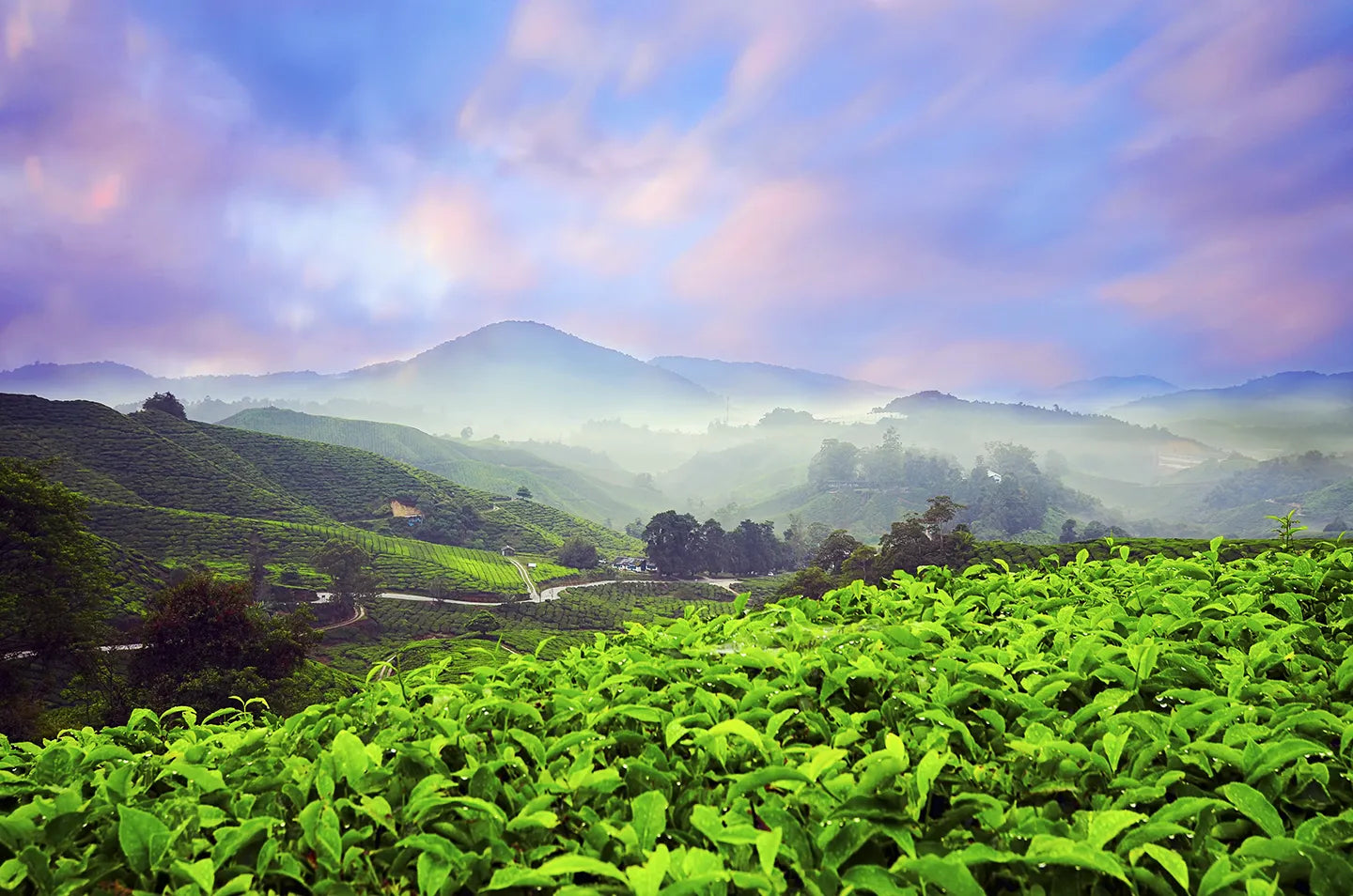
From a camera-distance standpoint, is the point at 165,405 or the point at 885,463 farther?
the point at 885,463

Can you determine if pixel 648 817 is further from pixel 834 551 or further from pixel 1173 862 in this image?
pixel 834 551

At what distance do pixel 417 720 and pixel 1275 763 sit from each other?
141 cm

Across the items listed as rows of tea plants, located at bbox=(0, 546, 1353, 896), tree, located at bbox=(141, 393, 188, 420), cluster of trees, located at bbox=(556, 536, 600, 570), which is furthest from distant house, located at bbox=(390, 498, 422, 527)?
rows of tea plants, located at bbox=(0, 546, 1353, 896)

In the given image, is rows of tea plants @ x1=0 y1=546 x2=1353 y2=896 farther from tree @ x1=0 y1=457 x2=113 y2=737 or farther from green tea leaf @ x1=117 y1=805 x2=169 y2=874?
tree @ x1=0 y1=457 x2=113 y2=737

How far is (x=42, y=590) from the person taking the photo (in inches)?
710

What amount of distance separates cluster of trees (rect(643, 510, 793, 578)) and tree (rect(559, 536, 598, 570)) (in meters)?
4.86

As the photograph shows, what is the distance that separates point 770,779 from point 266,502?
6516cm

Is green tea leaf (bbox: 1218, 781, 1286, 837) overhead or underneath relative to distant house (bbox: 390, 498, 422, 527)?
overhead

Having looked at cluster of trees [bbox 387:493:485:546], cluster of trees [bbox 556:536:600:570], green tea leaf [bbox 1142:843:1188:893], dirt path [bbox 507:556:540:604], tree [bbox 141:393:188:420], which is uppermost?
tree [bbox 141:393:188:420]

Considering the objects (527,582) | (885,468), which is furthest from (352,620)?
(885,468)

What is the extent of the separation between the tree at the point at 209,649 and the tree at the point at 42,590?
2.22m

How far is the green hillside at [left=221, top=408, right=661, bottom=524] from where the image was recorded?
379 feet

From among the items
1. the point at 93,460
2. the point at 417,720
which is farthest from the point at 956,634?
the point at 93,460

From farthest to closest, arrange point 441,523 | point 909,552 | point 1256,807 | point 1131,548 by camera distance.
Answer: point 441,523 < point 909,552 < point 1131,548 < point 1256,807
